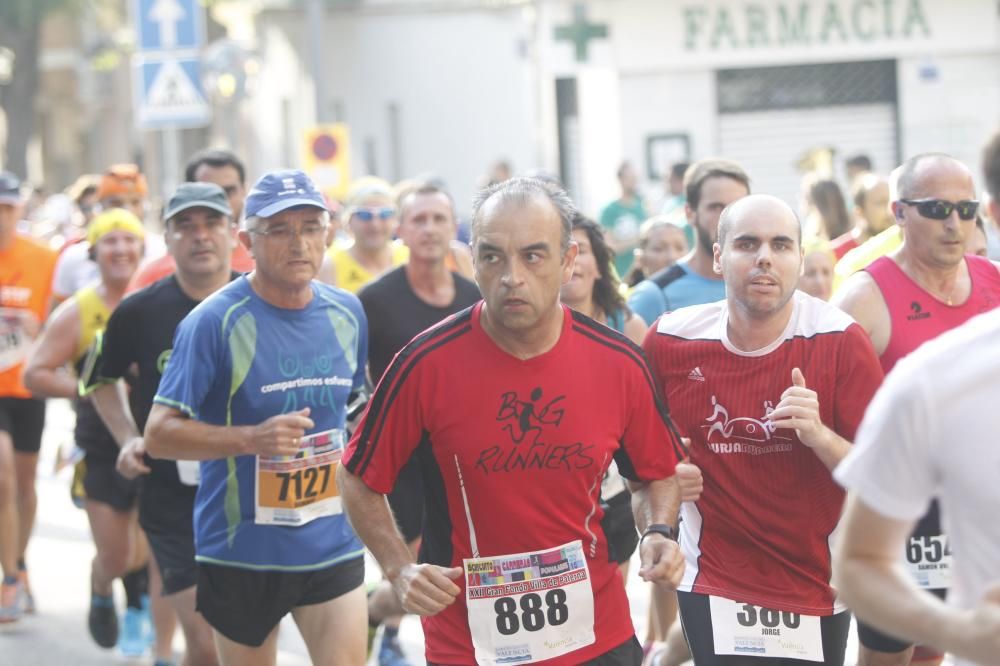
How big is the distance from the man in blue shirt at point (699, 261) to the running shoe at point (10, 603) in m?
4.10

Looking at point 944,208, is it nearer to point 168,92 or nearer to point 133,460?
point 133,460

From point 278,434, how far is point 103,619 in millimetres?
3468

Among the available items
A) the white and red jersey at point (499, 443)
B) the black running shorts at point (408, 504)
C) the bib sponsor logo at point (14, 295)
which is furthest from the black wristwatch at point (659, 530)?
the bib sponsor logo at point (14, 295)

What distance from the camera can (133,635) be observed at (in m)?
8.50

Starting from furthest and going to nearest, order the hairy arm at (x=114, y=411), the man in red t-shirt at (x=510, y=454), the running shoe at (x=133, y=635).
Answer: the running shoe at (x=133, y=635)
the hairy arm at (x=114, y=411)
the man in red t-shirt at (x=510, y=454)

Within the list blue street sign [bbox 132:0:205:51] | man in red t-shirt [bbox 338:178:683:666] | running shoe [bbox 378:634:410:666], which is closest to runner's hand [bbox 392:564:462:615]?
man in red t-shirt [bbox 338:178:683:666]

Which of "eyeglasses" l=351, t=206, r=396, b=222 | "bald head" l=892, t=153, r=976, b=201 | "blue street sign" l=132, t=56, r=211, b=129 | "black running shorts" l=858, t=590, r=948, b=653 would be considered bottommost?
"black running shorts" l=858, t=590, r=948, b=653

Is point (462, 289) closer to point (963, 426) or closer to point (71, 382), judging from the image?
point (71, 382)

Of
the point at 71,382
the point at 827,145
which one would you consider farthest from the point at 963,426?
the point at 827,145

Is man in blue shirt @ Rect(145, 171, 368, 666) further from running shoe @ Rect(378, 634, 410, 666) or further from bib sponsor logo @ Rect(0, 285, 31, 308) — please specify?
bib sponsor logo @ Rect(0, 285, 31, 308)

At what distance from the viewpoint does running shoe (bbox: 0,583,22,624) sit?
9.20 metres

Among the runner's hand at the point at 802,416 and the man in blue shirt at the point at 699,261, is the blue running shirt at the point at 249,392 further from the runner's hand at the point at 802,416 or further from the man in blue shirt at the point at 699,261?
the man in blue shirt at the point at 699,261

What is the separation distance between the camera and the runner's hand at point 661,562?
164 inches

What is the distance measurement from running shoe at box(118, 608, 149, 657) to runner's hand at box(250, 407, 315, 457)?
3.50 m
